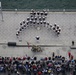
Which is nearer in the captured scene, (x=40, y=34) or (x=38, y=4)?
(x=40, y=34)

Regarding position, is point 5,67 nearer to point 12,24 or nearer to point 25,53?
point 25,53

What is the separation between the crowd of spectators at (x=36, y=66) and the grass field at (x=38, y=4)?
14.5m

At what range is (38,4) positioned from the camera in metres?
59.6

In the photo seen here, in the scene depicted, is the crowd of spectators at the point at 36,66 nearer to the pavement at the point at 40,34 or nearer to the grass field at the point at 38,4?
the pavement at the point at 40,34

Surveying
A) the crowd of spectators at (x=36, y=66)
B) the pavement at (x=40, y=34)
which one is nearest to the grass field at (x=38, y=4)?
the pavement at (x=40, y=34)

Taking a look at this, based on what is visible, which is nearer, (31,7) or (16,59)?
(16,59)

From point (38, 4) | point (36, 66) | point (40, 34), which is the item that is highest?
point (38, 4)

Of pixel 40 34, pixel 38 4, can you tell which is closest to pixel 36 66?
pixel 40 34

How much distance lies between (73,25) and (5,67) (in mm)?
14780

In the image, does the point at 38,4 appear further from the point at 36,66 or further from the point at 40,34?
the point at 36,66

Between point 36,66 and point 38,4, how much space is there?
17.4 metres

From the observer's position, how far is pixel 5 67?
46156 mm

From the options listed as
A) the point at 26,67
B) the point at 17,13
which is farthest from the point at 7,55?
the point at 17,13

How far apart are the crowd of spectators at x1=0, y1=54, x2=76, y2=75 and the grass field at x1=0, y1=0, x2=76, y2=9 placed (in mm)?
14487
